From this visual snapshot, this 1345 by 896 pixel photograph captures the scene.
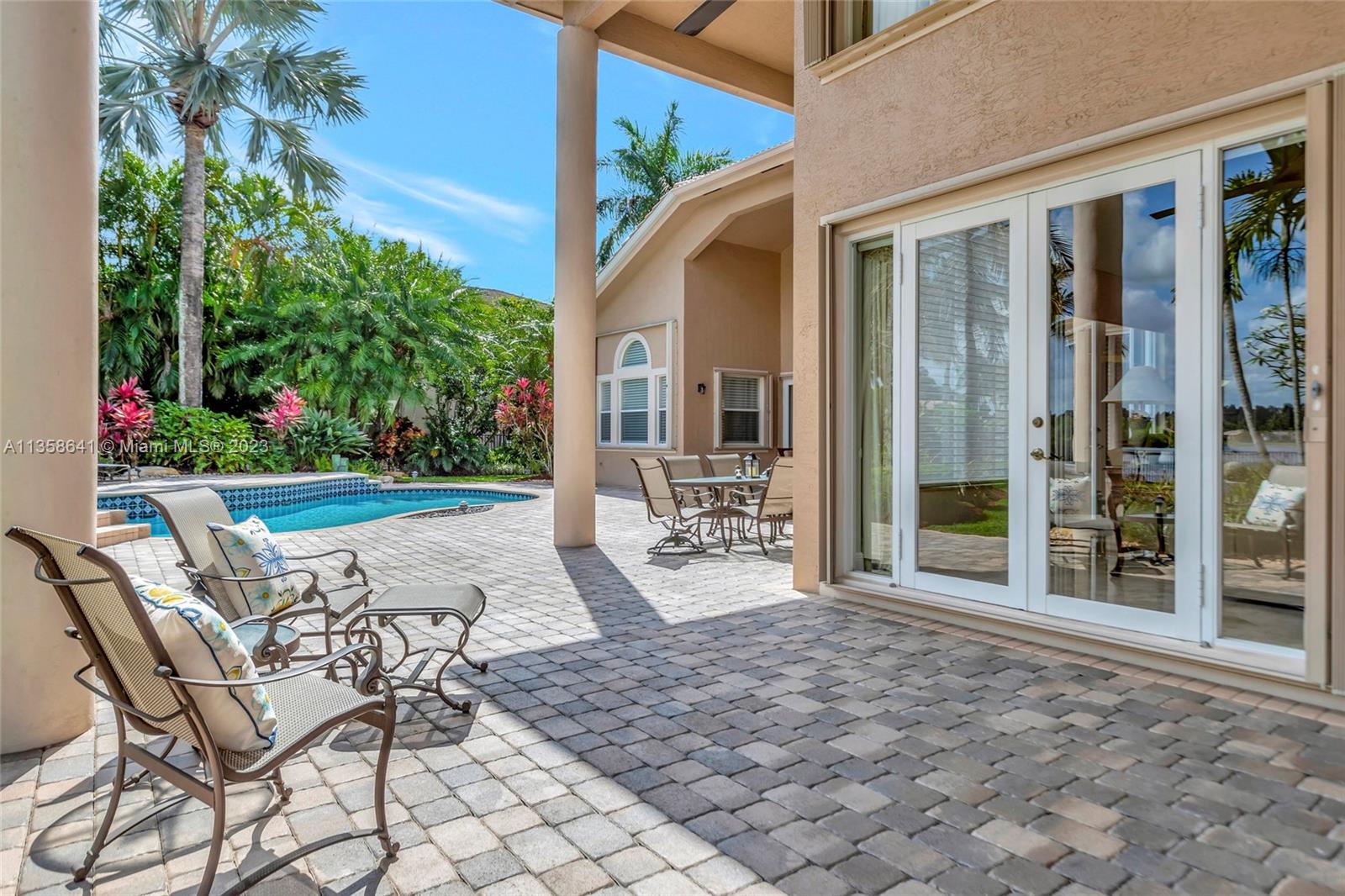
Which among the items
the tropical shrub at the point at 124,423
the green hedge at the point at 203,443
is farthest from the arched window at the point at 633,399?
the tropical shrub at the point at 124,423

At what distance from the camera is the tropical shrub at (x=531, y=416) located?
631 inches

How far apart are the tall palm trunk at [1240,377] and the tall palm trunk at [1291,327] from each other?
0.47 ft

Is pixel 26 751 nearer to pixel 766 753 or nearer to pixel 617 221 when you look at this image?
pixel 766 753

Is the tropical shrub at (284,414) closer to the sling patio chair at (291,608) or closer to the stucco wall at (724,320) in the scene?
the stucco wall at (724,320)

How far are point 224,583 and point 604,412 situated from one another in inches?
476

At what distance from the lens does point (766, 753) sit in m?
2.87

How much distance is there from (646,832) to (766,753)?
0.73 metres

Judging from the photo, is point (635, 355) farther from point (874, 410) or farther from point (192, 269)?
point (192, 269)

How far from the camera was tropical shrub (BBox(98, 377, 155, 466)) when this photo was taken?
1320 centimetres

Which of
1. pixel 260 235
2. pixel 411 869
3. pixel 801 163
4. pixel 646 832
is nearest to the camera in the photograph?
pixel 411 869

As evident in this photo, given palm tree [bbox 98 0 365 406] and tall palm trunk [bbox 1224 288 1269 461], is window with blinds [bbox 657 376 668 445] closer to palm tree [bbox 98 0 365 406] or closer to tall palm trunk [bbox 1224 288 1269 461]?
palm tree [bbox 98 0 365 406]

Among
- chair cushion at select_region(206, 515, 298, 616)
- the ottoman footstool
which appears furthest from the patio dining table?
chair cushion at select_region(206, 515, 298, 616)

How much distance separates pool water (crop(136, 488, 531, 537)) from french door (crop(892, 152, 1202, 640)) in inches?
325

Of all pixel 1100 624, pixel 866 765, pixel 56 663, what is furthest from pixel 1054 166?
pixel 56 663
